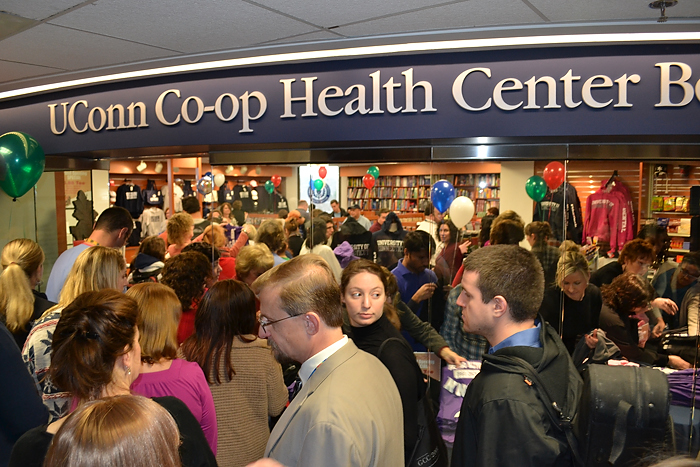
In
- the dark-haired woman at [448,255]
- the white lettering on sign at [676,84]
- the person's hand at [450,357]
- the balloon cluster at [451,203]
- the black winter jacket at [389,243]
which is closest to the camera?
the white lettering on sign at [676,84]

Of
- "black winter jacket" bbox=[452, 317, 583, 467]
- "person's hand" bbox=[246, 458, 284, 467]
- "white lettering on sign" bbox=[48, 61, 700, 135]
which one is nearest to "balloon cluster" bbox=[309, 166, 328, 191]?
"white lettering on sign" bbox=[48, 61, 700, 135]

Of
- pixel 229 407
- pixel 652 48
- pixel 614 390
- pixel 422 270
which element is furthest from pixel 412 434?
pixel 652 48

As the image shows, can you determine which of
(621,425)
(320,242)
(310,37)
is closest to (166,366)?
(621,425)

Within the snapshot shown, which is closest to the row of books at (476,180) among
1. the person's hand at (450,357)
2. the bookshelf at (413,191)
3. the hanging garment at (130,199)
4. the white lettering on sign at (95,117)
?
the bookshelf at (413,191)

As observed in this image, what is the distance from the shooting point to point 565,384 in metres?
1.56

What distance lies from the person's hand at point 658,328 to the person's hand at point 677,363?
0.55ft

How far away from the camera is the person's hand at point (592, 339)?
3.34 m

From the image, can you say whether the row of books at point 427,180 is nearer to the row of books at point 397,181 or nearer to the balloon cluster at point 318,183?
the row of books at point 397,181

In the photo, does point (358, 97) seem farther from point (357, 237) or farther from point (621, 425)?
point (621, 425)

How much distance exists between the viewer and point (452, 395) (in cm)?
343

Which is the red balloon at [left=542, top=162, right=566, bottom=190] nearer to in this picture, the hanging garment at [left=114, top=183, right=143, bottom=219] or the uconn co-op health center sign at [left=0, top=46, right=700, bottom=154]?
the uconn co-op health center sign at [left=0, top=46, right=700, bottom=154]

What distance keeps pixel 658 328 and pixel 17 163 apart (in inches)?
181

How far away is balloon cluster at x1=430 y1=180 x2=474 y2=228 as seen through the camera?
382 cm

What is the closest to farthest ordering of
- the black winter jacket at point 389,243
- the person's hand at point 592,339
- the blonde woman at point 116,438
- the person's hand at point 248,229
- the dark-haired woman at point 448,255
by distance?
the blonde woman at point 116,438 → the person's hand at point 592,339 → the dark-haired woman at point 448,255 → the black winter jacket at point 389,243 → the person's hand at point 248,229
